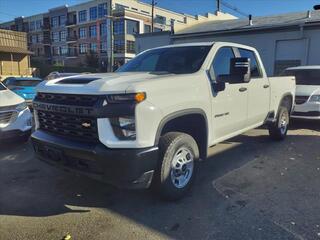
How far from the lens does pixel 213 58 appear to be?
15.1 feet

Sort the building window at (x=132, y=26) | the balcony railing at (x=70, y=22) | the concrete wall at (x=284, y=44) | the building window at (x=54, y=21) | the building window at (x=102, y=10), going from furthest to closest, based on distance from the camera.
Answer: the building window at (x=54, y=21) < the balcony railing at (x=70, y=22) < the building window at (x=102, y=10) < the building window at (x=132, y=26) < the concrete wall at (x=284, y=44)

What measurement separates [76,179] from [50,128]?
1087mm

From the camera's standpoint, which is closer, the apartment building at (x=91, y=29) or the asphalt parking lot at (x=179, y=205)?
the asphalt parking lot at (x=179, y=205)

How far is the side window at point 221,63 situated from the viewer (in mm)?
4539

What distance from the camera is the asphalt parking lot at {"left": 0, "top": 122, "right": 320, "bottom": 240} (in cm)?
327

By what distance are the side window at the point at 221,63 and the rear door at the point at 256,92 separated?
514 millimetres

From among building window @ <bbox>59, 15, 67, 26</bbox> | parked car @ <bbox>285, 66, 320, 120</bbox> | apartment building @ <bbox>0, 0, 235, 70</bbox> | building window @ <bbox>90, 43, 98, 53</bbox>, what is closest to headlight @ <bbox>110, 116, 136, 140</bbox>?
parked car @ <bbox>285, 66, 320, 120</bbox>

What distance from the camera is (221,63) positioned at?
4805 millimetres

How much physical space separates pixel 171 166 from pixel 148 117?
758 mm

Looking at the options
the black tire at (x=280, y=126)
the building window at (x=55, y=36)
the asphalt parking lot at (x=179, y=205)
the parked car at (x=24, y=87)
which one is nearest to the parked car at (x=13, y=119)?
the asphalt parking lot at (x=179, y=205)

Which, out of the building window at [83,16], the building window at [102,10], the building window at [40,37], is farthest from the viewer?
the building window at [40,37]

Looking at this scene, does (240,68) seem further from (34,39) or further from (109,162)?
(34,39)

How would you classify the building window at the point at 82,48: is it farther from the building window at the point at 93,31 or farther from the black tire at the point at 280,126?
the black tire at the point at 280,126

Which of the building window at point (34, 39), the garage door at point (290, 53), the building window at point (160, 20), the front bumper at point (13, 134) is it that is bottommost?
the front bumper at point (13, 134)
